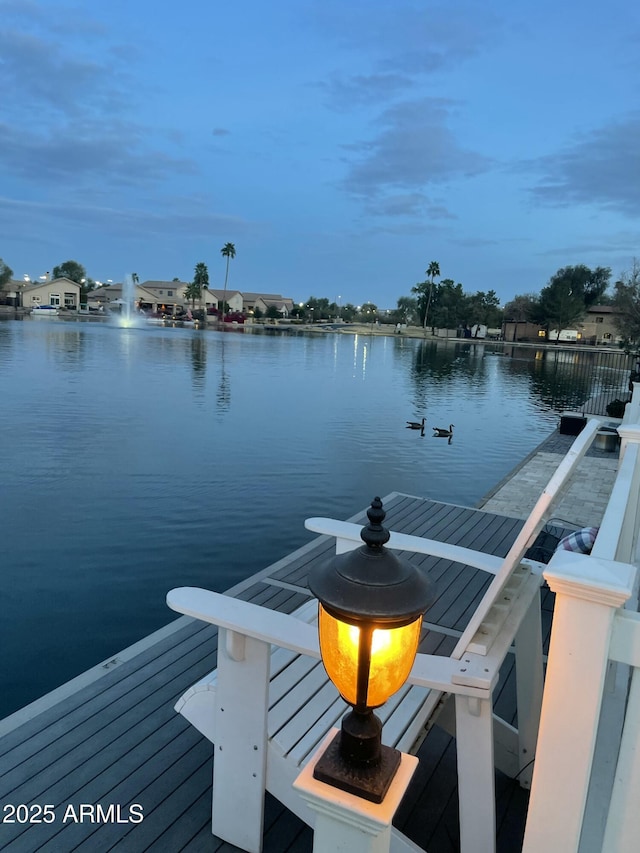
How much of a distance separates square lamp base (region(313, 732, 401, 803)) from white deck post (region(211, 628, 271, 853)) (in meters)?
0.82

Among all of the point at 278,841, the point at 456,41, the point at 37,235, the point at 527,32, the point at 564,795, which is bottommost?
the point at 278,841

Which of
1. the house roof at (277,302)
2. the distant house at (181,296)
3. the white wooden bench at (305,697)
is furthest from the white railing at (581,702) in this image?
the house roof at (277,302)

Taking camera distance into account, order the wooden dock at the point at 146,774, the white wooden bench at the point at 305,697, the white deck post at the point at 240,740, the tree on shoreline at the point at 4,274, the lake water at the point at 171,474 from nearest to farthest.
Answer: the white wooden bench at the point at 305,697, the white deck post at the point at 240,740, the wooden dock at the point at 146,774, the lake water at the point at 171,474, the tree on shoreline at the point at 4,274

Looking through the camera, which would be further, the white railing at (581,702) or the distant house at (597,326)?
the distant house at (597,326)

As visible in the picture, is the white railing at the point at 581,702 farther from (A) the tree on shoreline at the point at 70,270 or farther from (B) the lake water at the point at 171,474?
(A) the tree on shoreline at the point at 70,270

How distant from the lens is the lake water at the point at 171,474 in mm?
5988

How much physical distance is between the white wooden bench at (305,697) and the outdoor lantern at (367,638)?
0.64 metres

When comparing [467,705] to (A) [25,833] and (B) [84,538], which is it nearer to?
(A) [25,833]

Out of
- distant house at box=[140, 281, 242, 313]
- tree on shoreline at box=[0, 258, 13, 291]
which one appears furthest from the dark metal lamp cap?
distant house at box=[140, 281, 242, 313]

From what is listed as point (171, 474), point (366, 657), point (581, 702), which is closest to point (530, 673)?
point (581, 702)

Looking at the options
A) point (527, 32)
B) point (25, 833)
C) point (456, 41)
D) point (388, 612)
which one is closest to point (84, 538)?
point (25, 833)

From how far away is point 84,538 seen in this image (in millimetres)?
7703

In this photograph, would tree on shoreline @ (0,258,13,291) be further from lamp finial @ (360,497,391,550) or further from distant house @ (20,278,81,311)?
lamp finial @ (360,497,391,550)

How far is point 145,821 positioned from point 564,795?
2040mm
